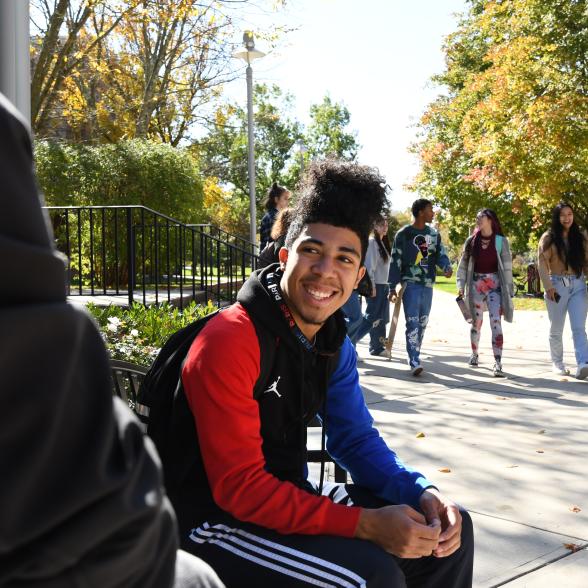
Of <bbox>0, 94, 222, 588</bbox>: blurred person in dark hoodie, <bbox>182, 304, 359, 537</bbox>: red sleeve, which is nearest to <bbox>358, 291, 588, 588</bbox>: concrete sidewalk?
<bbox>182, 304, 359, 537</bbox>: red sleeve

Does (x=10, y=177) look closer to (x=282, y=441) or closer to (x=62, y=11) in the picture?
(x=282, y=441)

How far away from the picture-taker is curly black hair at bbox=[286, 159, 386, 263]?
8.82 feet

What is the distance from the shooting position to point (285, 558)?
2084 millimetres

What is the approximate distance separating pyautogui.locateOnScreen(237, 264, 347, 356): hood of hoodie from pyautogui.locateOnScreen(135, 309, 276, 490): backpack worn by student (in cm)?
5

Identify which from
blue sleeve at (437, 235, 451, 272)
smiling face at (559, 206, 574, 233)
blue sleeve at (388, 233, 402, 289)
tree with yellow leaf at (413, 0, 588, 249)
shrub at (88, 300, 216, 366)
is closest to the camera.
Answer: shrub at (88, 300, 216, 366)

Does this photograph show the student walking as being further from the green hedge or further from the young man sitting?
the young man sitting

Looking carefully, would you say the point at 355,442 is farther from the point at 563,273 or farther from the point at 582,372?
the point at 563,273

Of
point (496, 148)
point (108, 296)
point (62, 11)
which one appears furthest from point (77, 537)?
point (496, 148)

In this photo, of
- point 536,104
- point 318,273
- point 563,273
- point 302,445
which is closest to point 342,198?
point 318,273

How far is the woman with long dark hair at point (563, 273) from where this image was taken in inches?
363

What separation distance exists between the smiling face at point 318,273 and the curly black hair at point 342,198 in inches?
1.3

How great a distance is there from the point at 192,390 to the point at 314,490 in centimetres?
Answer: 65

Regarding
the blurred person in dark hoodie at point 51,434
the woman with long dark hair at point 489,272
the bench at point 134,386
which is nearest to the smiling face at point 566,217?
the woman with long dark hair at point 489,272

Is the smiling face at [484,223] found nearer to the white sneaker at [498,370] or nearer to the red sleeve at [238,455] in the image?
the white sneaker at [498,370]
